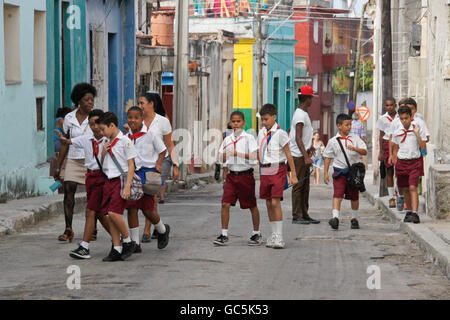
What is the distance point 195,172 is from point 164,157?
23.7 metres

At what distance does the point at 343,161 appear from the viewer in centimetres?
1334

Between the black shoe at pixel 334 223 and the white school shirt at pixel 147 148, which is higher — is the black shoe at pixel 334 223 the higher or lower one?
the lower one

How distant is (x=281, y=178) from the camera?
11.2m

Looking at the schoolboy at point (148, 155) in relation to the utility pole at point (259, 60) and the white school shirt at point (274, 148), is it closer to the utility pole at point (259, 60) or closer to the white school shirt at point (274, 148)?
the white school shirt at point (274, 148)

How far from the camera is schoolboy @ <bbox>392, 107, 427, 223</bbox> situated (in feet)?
43.5

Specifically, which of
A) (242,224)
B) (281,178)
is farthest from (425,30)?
(281,178)

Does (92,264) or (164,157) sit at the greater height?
(164,157)

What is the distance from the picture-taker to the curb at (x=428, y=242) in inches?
383

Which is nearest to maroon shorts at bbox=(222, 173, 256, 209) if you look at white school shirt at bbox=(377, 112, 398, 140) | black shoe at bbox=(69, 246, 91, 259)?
black shoe at bbox=(69, 246, 91, 259)

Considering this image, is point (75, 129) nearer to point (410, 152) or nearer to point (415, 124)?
point (410, 152)

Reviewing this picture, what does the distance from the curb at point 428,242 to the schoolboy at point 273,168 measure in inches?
64.1

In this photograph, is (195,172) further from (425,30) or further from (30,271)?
(30,271)

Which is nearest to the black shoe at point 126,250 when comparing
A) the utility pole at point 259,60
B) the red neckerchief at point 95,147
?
the red neckerchief at point 95,147
